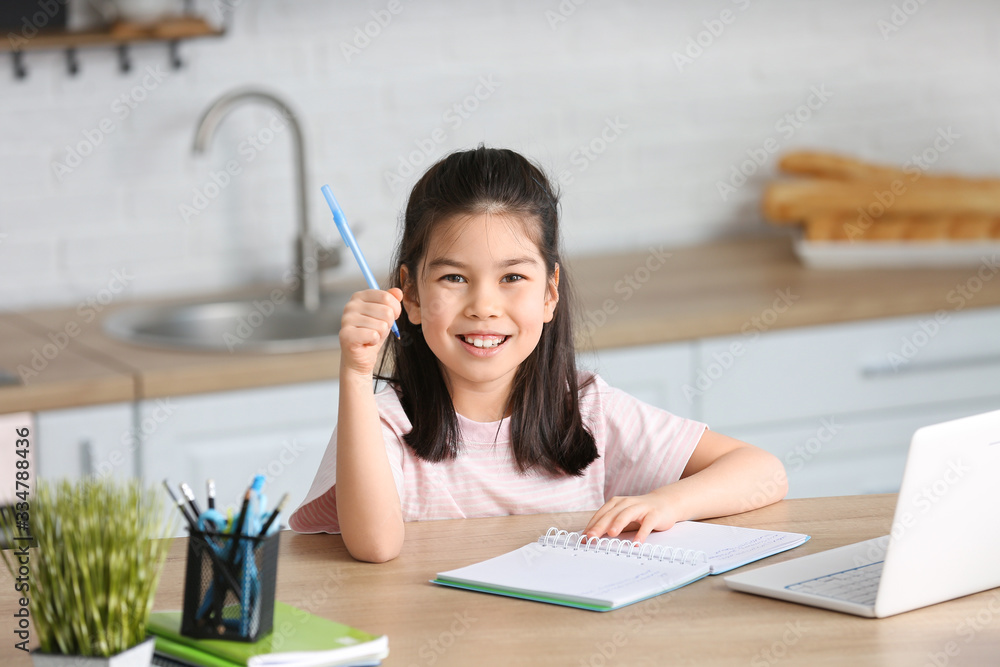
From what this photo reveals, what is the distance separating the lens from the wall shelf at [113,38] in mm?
2273

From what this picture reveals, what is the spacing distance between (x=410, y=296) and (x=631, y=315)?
0.88m

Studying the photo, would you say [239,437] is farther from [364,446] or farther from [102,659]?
[102,659]

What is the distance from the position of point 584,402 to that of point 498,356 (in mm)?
232

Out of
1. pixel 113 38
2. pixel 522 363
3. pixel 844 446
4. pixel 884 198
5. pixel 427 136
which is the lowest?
pixel 844 446

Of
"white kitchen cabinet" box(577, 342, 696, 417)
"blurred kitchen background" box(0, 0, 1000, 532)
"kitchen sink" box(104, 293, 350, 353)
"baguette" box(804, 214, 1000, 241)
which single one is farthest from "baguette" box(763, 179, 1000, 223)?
"kitchen sink" box(104, 293, 350, 353)

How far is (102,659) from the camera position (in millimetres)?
770

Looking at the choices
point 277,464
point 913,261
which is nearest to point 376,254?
point 277,464

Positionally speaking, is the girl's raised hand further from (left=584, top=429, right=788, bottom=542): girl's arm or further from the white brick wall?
the white brick wall

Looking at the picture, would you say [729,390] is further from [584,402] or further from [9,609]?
[9,609]

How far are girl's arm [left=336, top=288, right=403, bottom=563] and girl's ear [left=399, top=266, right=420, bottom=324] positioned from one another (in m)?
0.21

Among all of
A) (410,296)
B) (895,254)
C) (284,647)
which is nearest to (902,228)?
(895,254)

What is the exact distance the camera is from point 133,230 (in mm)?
2441

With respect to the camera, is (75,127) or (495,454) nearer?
(495,454)

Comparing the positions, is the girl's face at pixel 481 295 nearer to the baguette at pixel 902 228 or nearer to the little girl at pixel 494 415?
the little girl at pixel 494 415
